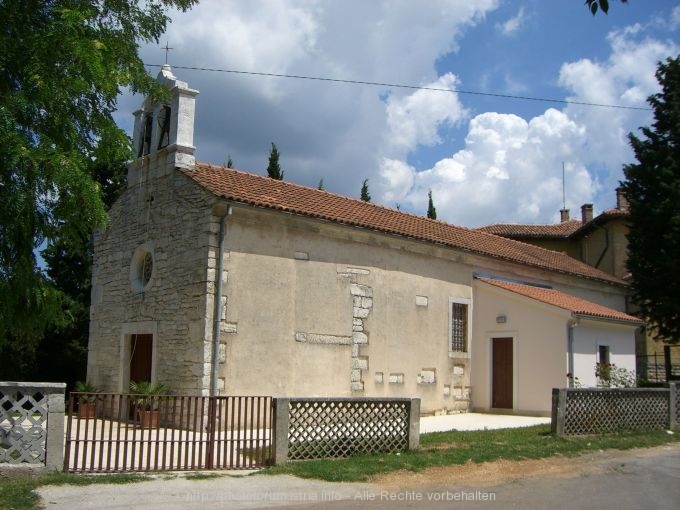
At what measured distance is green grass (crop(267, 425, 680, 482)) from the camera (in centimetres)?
927

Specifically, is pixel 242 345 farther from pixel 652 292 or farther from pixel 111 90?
pixel 652 292

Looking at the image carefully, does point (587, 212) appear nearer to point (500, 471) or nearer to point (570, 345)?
point (570, 345)

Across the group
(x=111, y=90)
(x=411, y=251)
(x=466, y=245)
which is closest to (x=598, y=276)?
(x=466, y=245)

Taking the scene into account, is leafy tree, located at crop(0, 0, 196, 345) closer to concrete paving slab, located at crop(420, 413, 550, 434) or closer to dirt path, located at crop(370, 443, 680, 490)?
dirt path, located at crop(370, 443, 680, 490)

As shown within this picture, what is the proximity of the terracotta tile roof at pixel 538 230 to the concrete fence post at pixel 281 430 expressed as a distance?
2595cm

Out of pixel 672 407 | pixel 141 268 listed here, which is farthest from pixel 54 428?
pixel 672 407

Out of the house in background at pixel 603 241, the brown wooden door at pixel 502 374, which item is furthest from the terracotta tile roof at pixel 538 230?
the brown wooden door at pixel 502 374

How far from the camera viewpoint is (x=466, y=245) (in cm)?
1988

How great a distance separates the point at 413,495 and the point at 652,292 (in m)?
18.9

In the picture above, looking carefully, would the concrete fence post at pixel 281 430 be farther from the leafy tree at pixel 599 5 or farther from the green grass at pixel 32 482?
the leafy tree at pixel 599 5

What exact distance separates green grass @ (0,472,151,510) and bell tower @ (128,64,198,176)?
881cm

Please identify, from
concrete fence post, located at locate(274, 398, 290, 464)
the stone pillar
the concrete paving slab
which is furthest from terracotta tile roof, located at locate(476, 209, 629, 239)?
concrete fence post, located at locate(274, 398, 290, 464)

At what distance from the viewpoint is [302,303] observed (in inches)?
608

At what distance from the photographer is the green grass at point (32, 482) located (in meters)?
7.14
